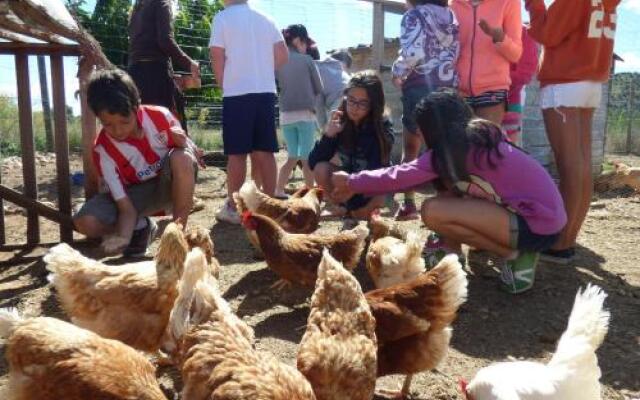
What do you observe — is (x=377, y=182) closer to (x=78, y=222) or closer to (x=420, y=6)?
(x=420, y=6)

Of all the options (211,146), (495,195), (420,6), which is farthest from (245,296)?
(211,146)

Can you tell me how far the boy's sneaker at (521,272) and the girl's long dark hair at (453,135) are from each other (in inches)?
23.0

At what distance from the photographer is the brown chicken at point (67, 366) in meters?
2.07

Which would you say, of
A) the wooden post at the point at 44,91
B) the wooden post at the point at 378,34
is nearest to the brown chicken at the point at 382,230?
the wooden post at the point at 378,34

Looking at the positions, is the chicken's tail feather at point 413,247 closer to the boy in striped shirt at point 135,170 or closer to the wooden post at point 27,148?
the boy in striped shirt at point 135,170

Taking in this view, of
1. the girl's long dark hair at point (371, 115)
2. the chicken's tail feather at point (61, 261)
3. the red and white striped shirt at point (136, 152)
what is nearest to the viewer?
the chicken's tail feather at point (61, 261)

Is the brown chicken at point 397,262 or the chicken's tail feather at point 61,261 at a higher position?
the chicken's tail feather at point 61,261

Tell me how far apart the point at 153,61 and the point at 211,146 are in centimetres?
780

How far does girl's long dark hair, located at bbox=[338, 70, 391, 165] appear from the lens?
4.35m

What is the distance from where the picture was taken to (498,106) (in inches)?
171

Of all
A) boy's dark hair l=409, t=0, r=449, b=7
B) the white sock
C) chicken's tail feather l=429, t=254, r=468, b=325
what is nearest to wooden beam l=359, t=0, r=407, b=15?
boy's dark hair l=409, t=0, r=449, b=7

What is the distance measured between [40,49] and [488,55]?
318 centimetres

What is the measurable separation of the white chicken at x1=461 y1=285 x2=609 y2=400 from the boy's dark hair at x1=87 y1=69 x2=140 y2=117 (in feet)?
9.10

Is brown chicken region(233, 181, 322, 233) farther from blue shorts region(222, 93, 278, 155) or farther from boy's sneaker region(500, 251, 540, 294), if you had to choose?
boy's sneaker region(500, 251, 540, 294)
